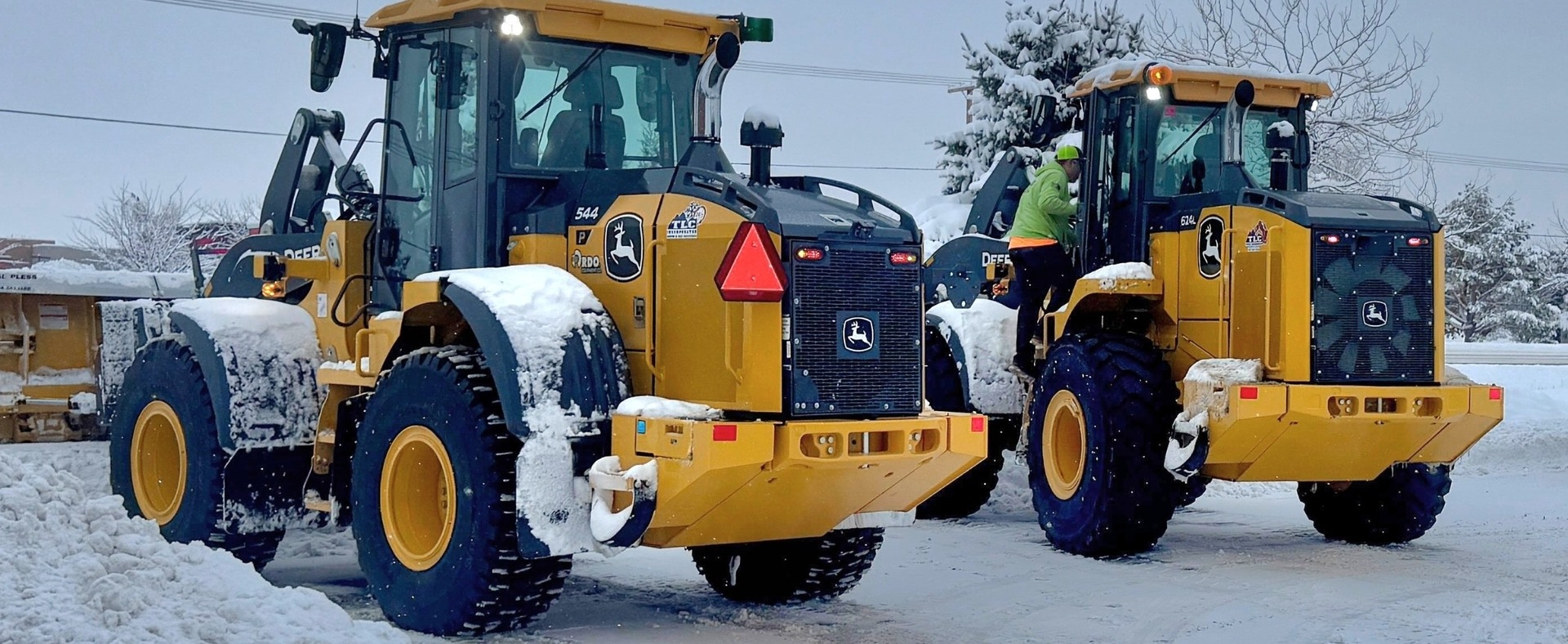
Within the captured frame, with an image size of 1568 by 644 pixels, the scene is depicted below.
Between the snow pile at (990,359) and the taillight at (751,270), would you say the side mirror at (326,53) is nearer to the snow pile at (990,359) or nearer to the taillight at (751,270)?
the taillight at (751,270)

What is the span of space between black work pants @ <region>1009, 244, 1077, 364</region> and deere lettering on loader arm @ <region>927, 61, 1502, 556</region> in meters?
0.14

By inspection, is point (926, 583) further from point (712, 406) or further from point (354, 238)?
point (354, 238)

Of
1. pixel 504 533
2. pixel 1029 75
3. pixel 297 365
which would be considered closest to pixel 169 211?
pixel 1029 75

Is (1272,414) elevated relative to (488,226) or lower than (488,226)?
lower

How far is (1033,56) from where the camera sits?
2395cm

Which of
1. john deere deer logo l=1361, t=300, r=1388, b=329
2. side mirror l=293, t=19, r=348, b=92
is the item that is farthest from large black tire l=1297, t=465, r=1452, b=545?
side mirror l=293, t=19, r=348, b=92

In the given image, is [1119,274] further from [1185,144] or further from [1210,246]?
[1185,144]

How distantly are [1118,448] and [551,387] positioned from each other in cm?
437

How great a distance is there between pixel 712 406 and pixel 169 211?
33.5 metres

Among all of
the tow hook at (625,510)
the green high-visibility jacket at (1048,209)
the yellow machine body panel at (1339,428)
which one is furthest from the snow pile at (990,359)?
the tow hook at (625,510)

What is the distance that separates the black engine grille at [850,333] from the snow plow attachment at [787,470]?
117 mm

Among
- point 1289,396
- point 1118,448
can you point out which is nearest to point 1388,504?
point 1289,396

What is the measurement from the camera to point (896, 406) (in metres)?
6.95

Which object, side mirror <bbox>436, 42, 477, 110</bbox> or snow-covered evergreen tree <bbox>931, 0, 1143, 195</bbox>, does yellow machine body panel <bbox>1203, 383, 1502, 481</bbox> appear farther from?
snow-covered evergreen tree <bbox>931, 0, 1143, 195</bbox>
